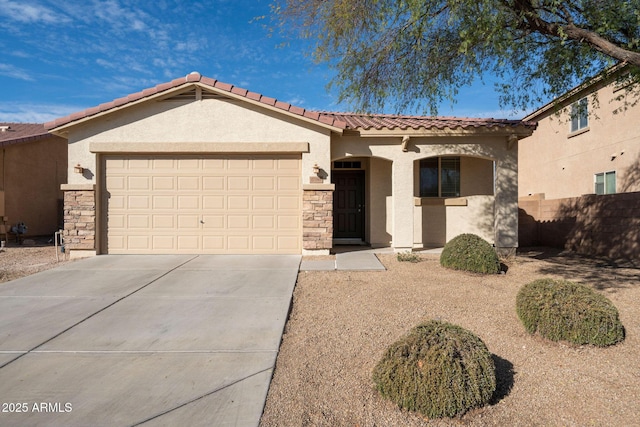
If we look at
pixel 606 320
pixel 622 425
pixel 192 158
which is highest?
pixel 192 158

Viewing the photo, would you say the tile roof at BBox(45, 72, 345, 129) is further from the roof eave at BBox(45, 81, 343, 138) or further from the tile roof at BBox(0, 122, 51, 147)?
the tile roof at BBox(0, 122, 51, 147)

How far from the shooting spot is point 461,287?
647 cm

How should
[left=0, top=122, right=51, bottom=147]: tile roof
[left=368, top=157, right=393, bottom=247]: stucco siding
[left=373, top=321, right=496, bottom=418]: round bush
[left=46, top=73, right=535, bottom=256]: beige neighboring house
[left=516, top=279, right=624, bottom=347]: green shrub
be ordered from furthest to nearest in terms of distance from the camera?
[left=0, top=122, right=51, bottom=147]: tile roof, [left=368, top=157, right=393, bottom=247]: stucco siding, [left=46, top=73, right=535, bottom=256]: beige neighboring house, [left=516, top=279, right=624, bottom=347]: green shrub, [left=373, top=321, right=496, bottom=418]: round bush

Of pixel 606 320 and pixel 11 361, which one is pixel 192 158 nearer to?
pixel 11 361

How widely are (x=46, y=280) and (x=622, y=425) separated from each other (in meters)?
8.61

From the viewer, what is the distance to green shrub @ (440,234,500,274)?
7.41 metres

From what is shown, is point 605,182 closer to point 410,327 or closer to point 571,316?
point 571,316

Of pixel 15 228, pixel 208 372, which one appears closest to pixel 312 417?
pixel 208 372

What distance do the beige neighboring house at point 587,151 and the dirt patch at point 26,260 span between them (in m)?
12.6

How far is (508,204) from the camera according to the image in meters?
10.1

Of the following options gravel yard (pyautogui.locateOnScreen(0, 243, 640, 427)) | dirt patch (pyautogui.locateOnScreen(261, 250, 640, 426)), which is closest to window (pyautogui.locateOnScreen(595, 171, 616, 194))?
gravel yard (pyautogui.locateOnScreen(0, 243, 640, 427))

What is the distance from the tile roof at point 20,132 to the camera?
43.7 feet

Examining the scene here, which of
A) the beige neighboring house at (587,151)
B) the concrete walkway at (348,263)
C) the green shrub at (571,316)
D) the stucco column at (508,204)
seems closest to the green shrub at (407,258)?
the concrete walkway at (348,263)

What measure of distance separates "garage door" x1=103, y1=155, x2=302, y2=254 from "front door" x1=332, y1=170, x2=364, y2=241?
262cm
